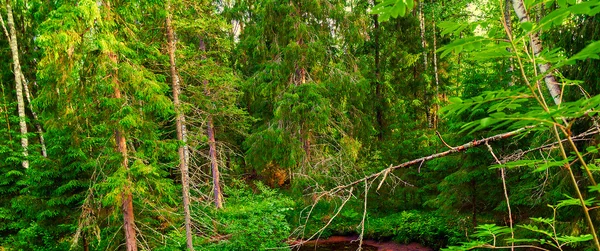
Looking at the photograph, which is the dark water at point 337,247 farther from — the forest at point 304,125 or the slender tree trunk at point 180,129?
the slender tree trunk at point 180,129

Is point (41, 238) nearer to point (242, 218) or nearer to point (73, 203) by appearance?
point (73, 203)

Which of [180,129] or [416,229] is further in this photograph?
[416,229]

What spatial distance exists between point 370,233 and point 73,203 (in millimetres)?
9090

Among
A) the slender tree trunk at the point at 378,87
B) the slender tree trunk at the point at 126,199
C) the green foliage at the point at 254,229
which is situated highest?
the slender tree trunk at the point at 378,87

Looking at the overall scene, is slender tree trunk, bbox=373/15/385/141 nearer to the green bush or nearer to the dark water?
the green bush

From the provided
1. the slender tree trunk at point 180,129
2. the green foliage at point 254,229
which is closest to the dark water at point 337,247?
the green foliage at point 254,229


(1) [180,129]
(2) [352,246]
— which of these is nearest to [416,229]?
(2) [352,246]

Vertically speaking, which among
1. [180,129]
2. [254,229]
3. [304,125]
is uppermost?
[304,125]

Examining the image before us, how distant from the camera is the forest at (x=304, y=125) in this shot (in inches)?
62.3

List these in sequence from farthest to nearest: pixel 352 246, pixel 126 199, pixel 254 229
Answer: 1. pixel 352 246
2. pixel 254 229
3. pixel 126 199

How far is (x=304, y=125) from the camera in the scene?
11883mm

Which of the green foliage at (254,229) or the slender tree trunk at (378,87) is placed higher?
the slender tree trunk at (378,87)

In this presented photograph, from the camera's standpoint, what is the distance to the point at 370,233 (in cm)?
1207

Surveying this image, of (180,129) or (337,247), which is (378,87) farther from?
(180,129)
